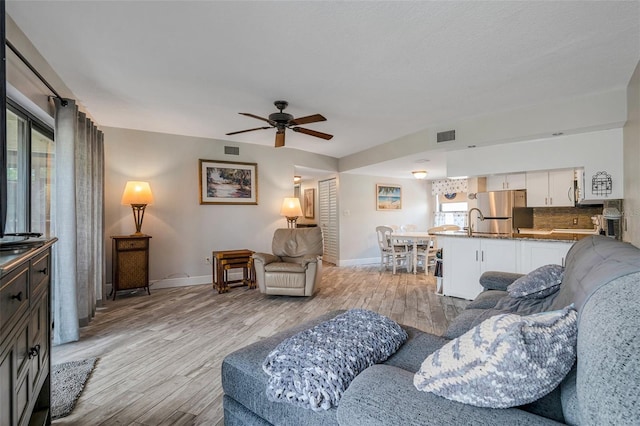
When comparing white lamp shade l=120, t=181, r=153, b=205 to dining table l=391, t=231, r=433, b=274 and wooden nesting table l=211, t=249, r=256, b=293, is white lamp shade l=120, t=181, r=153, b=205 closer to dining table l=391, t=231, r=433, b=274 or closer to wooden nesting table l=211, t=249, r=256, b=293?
wooden nesting table l=211, t=249, r=256, b=293

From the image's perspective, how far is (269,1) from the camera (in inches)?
69.1

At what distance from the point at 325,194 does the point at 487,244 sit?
4.05 metres

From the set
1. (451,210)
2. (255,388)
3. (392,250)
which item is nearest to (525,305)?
(255,388)

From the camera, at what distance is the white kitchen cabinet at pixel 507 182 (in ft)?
17.5

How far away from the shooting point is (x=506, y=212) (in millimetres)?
5461

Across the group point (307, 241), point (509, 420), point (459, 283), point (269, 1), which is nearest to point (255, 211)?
point (307, 241)

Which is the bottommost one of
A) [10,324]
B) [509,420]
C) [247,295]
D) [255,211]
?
[247,295]

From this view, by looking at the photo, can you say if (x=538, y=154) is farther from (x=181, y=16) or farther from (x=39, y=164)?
(x=39, y=164)

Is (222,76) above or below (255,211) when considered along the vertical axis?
above

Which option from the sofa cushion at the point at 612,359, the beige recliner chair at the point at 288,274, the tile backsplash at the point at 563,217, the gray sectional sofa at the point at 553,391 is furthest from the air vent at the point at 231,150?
the tile backsplash at the point at 563,217

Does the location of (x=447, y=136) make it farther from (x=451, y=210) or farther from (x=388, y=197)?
(x=451, y=210)

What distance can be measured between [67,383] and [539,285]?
313 cm

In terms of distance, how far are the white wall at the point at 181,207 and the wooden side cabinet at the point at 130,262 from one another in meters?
0.46

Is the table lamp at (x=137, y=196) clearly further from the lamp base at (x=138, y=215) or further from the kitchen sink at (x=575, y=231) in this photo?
the kitchen sink at (x=575, y=231)
